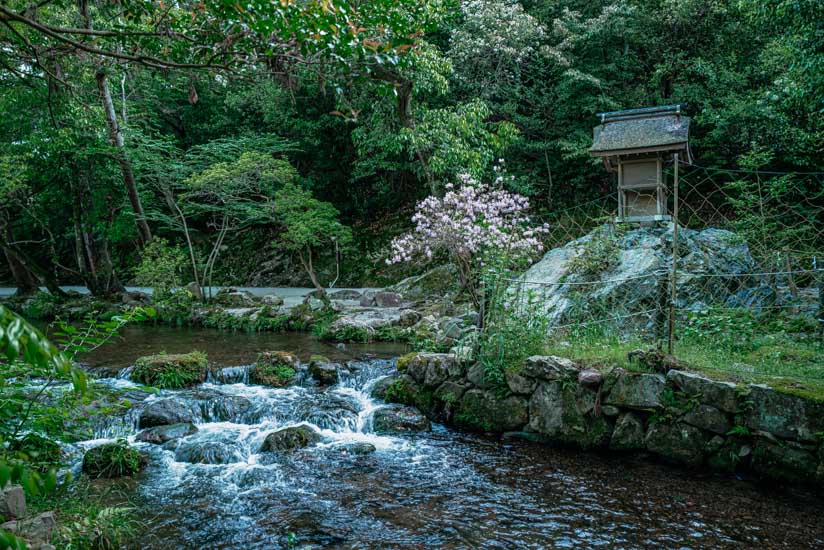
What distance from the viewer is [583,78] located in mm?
15648

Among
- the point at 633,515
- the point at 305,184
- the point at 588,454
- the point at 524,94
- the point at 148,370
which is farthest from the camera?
the point at 305,184

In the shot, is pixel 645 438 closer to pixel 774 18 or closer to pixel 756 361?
pixel 756 361

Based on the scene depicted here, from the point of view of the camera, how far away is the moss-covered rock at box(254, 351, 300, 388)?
26.9 feet

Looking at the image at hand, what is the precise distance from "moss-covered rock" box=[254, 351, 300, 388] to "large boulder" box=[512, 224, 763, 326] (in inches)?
146

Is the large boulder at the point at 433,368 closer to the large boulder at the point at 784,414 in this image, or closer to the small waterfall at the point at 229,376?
the small waterfall at the point at 229,376

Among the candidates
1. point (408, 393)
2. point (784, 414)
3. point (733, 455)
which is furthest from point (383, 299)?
point (784, 414)

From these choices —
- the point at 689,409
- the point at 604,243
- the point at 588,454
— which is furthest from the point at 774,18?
the point at 588,454

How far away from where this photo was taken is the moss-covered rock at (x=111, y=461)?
16.5 feet

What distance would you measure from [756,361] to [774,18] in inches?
223

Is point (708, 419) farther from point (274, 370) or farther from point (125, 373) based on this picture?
point (125, 373)

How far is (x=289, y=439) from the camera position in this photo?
5906mm

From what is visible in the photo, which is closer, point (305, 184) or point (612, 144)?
point (612, 144)

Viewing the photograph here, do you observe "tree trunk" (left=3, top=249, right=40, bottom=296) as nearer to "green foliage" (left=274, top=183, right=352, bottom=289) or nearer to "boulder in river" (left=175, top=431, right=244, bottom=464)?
"green foliage" (left=274, top=183, right=352, bottom=289)

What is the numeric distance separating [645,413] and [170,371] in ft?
21.4
